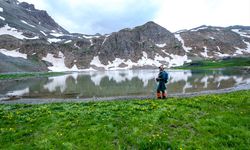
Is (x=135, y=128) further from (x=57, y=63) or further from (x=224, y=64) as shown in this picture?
(x=57, y=63)

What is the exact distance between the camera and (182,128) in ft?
44.2

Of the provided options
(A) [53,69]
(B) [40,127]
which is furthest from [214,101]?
(A) [53,69]

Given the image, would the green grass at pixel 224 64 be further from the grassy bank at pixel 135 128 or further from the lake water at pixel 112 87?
the grassy bank at pixel 135 128

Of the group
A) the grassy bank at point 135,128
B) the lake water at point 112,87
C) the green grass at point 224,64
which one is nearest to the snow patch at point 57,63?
the green grass at point 224,64

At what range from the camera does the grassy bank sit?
38.1 ft

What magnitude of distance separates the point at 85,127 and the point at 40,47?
199 meters

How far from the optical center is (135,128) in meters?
13.6

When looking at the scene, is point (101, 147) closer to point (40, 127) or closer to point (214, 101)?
point (40, 127)

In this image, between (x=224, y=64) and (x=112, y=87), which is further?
(x=224, y=64)

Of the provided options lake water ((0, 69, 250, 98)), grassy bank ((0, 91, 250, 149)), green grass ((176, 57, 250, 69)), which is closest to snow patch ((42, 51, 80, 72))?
green grass ((176, 57, 250, 69))

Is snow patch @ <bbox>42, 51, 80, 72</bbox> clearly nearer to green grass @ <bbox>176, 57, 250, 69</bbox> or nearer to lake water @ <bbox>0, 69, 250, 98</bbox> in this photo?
green grass @ <bbox>176, 57, 250, 69</bbox>

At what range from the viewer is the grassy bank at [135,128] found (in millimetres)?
11625

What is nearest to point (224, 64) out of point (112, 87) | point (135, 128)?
point (112, 87)

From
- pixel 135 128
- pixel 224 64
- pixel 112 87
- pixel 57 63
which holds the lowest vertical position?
pixel 112 87
